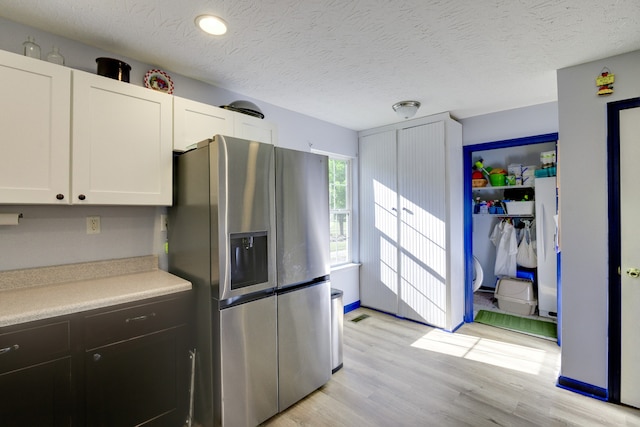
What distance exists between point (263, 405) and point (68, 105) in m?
2.09

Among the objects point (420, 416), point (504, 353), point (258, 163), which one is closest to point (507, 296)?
point (504, 353)

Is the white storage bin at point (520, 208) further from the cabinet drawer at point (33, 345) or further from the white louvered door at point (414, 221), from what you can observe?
the cabinet drawer at point (33, 345)

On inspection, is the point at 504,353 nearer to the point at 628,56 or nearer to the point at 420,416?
the point at 420,416

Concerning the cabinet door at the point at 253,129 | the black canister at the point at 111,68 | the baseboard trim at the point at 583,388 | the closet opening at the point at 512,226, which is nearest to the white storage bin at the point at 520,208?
the closet opening at the point at 512,226

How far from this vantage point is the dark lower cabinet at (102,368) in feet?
4.29

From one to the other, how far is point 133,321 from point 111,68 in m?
1.50

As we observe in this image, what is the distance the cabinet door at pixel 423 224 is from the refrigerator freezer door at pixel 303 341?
63.5 inches

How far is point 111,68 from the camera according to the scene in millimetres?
1791

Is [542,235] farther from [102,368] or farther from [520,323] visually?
[102,368]

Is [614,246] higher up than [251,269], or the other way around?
[614,246]

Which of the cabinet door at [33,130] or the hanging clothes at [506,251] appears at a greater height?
the cabinet door at [33,130]

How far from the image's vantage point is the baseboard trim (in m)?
2.11

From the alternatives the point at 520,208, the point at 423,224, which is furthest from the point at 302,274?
the point at 520,208

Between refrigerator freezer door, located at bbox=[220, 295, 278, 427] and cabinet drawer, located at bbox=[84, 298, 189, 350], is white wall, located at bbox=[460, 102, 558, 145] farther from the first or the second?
cabinet drawer, located at bbox=[84, 298, 189, 350]
